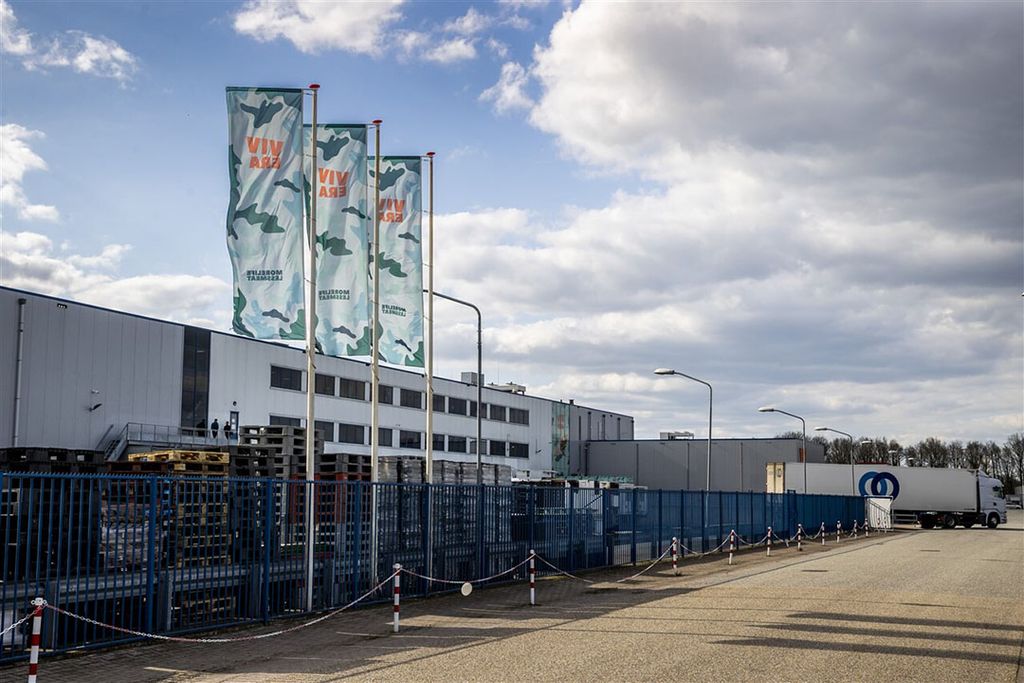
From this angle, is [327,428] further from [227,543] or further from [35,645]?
[35,645]

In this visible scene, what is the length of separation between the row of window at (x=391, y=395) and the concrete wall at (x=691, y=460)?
1245cm

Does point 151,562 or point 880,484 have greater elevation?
point 151,562

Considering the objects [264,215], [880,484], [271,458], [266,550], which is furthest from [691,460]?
[266,550]

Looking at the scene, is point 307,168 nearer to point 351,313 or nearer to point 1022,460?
point 351,313

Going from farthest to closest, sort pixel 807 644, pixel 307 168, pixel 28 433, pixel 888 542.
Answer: pixel 888 542, pixel 28 433, pixel 307 168, pixel 807 644

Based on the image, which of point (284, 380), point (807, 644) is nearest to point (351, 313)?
point (807, 644)

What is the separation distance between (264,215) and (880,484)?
58.5 m

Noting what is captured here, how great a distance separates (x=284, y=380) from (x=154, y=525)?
44349 millimetres

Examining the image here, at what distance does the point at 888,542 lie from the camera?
46.1 meters

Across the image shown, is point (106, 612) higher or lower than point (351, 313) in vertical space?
lower

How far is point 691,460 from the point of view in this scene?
9206 centimetres

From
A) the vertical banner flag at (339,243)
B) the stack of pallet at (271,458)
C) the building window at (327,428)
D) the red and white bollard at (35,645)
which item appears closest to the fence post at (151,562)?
the red and white bollard at (35,645)

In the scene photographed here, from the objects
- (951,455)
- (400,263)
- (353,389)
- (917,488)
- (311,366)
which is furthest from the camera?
(951,455)

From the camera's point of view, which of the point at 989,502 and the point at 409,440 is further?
the point at 409,440
